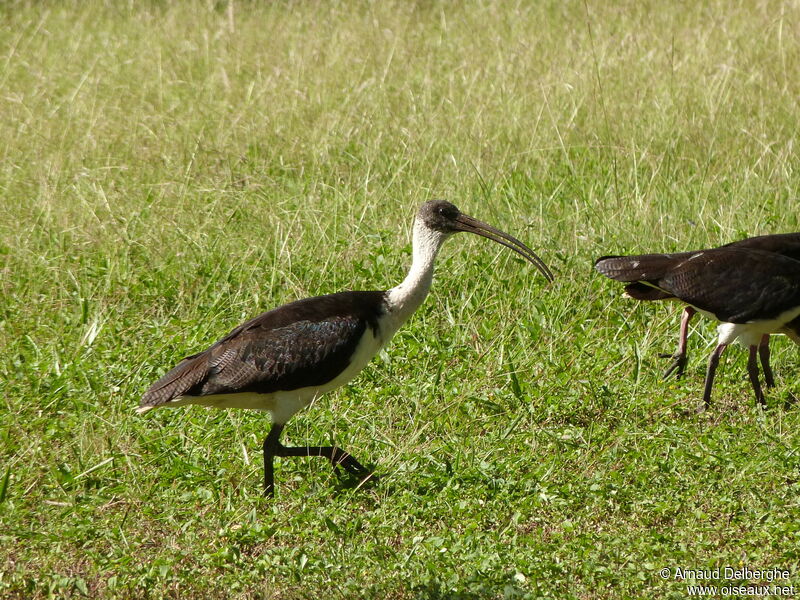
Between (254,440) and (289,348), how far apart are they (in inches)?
28.7

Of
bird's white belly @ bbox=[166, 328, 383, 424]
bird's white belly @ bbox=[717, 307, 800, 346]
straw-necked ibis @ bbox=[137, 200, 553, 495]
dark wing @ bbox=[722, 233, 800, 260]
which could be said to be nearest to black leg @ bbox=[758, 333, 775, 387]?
bird's white belly @ bbox=[717, 307, 800, 346]

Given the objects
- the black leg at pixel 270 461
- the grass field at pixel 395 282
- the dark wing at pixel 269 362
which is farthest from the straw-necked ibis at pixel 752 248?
the black leg at pixel 270 461

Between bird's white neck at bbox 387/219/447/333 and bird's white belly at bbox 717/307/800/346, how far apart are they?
169cm

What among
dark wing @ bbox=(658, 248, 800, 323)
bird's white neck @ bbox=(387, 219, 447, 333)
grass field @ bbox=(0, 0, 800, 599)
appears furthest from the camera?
dark wing @ bbox=(658, 248, 800, 323)

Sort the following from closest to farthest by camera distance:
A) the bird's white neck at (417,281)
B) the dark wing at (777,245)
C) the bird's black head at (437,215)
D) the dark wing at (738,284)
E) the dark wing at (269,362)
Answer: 1. the dark wing at (269,362)
2. the bird's white neck at (417,281)
3. the bird's black head at (437,215)
4. the dark wing at (738,284)
5. the dark wing at (777,245)

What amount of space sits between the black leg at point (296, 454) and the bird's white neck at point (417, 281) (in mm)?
730

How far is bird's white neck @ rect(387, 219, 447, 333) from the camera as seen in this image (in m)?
5.36

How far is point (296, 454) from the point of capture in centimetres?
512

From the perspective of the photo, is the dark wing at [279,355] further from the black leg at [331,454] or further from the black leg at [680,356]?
the black leg at [680,356]

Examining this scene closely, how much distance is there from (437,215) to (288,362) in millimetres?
1164

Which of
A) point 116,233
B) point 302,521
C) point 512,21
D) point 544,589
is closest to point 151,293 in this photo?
point 116,233

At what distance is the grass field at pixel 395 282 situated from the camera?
4.54 m

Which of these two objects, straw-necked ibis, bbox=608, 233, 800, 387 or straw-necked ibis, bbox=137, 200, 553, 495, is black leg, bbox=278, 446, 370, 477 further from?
→ straw-necked ibis, bbox=608, 233, 800, 387

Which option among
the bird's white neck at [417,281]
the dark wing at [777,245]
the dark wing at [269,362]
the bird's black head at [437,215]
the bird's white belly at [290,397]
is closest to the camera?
the dark wing at [269,362]
